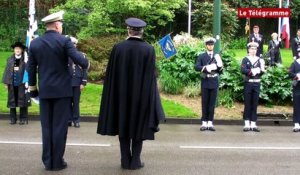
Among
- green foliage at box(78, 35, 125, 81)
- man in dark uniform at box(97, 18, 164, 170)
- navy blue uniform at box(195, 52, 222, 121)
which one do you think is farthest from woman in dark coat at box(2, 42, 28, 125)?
green foliage at box(78, 35, 125, 81)

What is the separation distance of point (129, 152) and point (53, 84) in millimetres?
1483

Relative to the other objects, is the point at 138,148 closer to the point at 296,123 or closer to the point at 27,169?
the point at 27,169

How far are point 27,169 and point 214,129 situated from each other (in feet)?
19.9

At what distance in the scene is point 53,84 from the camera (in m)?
7.76

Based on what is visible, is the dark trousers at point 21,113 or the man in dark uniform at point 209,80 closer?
the man in dark uniform at point 209,80

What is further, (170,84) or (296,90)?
(170,84)

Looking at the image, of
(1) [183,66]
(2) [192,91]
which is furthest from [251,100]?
(1) [183,66]

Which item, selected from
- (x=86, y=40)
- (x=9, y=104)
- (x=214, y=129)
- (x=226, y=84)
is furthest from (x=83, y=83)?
(x=86, y=40)

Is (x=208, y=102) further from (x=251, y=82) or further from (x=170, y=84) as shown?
(x=170, y=84)

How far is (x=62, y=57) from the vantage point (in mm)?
7820

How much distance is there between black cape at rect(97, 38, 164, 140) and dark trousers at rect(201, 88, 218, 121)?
5.15 metres

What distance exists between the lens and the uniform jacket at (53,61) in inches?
305

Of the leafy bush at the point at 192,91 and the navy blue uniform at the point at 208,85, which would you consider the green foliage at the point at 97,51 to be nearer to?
the leafy bush at the point at 192,91

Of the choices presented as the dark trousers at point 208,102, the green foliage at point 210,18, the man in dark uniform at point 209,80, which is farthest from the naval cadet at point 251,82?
the green foliage at point 210,18
